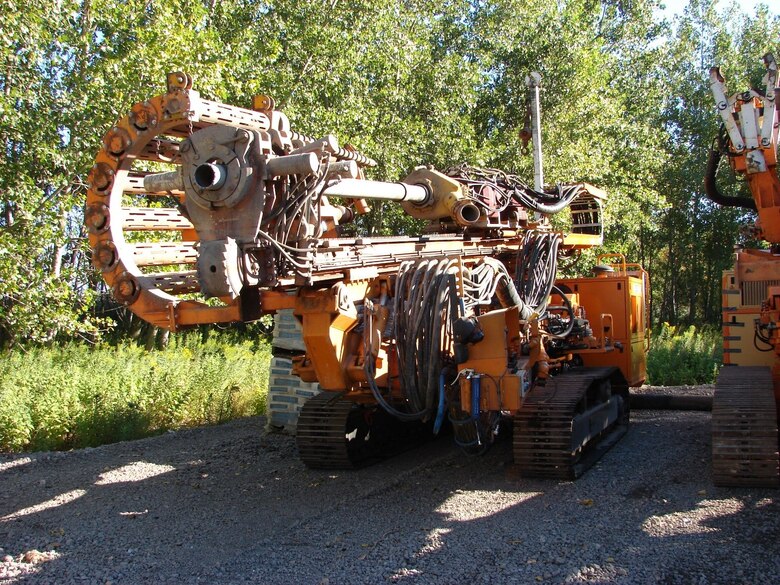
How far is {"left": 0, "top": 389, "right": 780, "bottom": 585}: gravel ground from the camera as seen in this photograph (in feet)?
18.2

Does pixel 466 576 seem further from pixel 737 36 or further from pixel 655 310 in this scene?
pixel 655 310

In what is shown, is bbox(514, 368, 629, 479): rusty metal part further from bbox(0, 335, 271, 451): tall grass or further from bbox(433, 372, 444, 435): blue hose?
bbox(0, 335, 271, 451): tall grass

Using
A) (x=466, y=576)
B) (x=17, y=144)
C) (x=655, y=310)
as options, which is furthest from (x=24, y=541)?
(x=655, y=310)

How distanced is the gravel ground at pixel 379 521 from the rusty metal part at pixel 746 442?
0.45 ft

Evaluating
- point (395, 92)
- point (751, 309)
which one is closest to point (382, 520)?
point (751, 309)

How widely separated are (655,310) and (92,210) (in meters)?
37.5

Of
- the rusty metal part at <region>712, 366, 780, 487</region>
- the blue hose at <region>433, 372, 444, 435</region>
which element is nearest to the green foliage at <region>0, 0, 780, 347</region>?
the blue hose at <region>433, 372, 444, 435</region>

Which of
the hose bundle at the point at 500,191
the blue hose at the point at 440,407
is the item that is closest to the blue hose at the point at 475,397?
the blue hose at the point at 440,407

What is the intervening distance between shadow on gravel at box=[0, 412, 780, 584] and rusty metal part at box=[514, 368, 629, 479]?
0.53 ft

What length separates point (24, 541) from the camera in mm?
6328

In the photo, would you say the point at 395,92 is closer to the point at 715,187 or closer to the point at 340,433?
the point at 715,187

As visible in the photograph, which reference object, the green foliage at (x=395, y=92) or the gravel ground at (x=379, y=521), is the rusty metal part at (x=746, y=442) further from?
the green foliage at (x=395, y=92)

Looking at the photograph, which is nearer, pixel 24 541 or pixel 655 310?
pixel 24 541

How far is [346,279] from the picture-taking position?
7.05m
